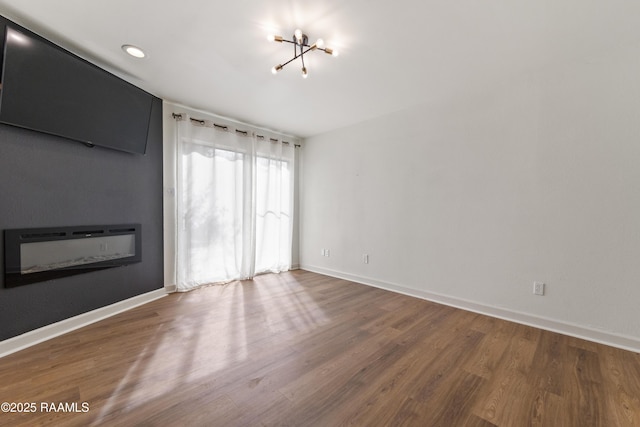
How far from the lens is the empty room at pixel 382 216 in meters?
1.64

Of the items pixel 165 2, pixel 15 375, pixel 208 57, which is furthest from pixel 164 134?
pixel 15 375

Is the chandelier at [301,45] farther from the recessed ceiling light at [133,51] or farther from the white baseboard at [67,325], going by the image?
the white baseboard at [67,325]

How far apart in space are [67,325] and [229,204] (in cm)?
214

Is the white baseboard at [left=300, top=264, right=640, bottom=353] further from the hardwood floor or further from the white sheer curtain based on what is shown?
the white sheer curtain

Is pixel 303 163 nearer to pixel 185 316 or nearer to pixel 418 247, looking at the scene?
pixel 418 247

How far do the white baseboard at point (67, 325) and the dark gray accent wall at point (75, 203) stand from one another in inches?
1.8

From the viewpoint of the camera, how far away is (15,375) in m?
1.71

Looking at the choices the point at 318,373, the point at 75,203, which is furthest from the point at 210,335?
the point at 75,203

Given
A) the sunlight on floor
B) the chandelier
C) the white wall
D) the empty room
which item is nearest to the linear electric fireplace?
the empty room

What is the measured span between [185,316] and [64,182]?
1707mm

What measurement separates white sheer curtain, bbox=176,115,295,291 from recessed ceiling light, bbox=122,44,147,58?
1113 mm

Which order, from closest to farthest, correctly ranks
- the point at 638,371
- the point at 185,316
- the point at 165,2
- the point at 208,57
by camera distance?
the point at 165,2, the point at 638,371, the point at 208,57, the point at 185,316

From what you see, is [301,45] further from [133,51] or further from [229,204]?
[229,204]

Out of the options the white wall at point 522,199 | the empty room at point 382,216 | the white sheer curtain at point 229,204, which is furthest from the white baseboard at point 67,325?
the white wall at point 522,199
